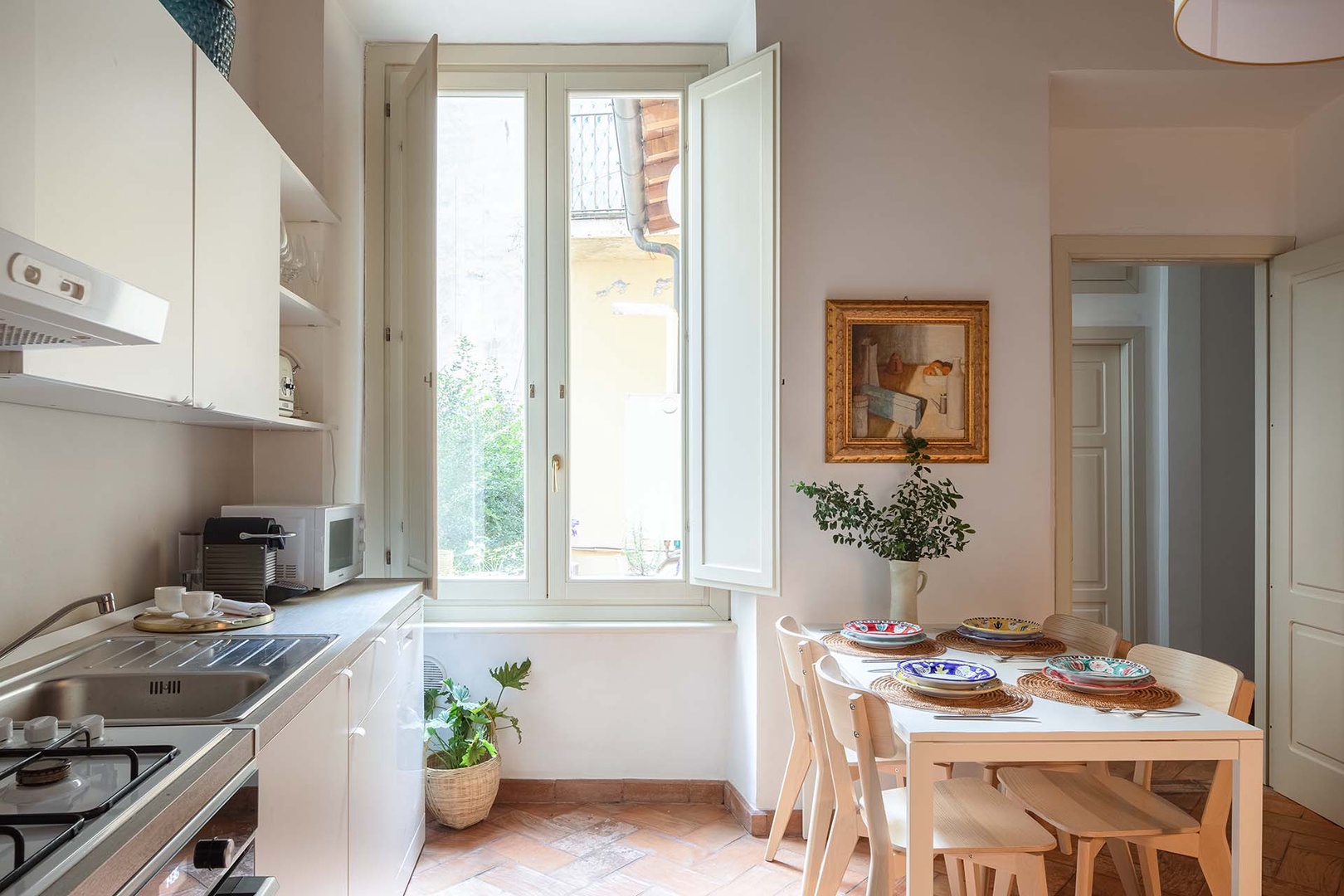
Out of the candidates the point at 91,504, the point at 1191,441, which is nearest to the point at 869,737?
the point at 91,504

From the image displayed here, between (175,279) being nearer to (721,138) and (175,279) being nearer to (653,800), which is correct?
(721,138)

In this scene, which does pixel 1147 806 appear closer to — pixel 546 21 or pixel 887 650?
pixel 887 650

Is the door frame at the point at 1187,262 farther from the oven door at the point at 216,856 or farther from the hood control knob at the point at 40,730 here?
the hood control knob at the point at 40,730

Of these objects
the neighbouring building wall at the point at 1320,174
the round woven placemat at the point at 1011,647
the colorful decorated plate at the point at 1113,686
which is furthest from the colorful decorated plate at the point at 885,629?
the neighbouring building wall at the point at 1320,174

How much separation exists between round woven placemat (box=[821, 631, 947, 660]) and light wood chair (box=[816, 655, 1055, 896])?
0.32 m

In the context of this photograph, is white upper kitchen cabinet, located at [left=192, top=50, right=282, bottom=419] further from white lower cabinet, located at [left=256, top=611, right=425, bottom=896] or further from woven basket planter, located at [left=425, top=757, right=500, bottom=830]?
woven basket planter, located at [left=425, top=757, right=500, bottom=830]

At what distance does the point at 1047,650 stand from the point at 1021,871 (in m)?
0.69

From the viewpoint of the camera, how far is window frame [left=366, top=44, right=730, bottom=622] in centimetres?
310

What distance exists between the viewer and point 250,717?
1.27m

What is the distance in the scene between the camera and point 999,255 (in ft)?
9.35

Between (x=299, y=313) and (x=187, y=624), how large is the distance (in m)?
1.11

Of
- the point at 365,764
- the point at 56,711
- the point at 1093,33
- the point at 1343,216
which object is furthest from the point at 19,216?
the point at 1343,216

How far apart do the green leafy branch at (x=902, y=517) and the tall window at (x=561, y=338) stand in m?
0.69

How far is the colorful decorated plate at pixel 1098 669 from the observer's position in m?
1.90
